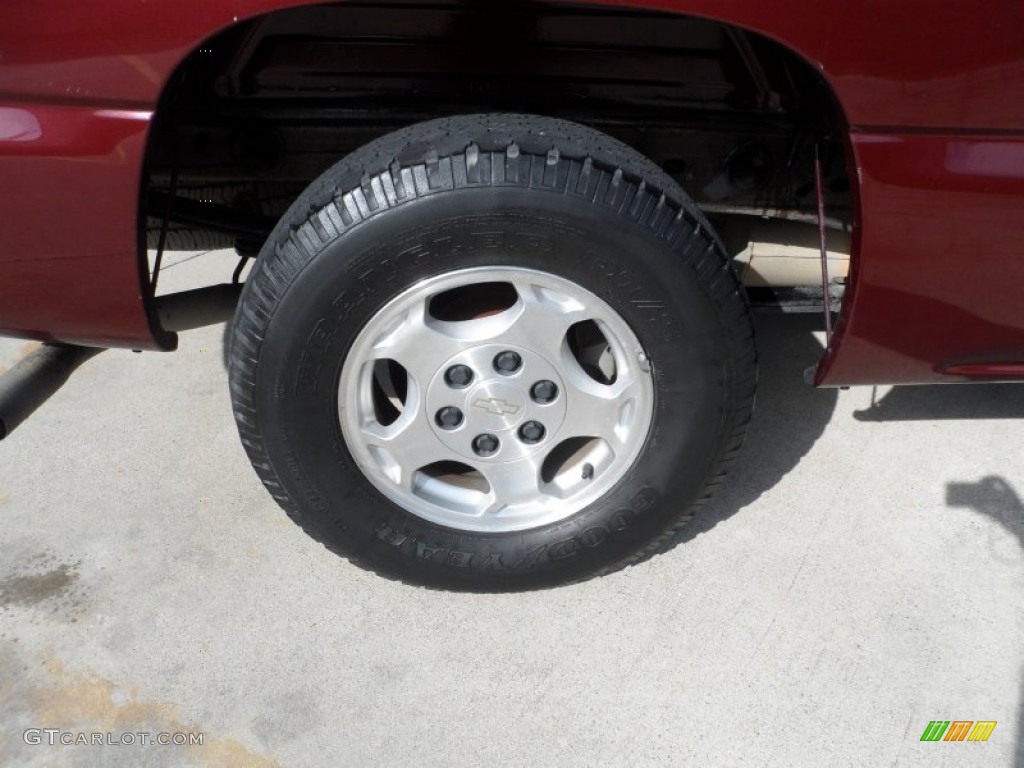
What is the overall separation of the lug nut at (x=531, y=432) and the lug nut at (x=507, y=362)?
0.49 feet

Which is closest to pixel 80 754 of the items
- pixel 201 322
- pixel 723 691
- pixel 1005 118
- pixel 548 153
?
pixel 201 322

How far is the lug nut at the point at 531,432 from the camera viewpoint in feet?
6.89

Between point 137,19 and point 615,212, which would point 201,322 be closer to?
point 137,19

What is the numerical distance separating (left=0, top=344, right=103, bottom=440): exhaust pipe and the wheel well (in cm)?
44

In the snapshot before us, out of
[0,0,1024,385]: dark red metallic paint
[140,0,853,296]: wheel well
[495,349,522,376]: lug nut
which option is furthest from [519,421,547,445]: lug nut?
[140,0,853,296]: wheel well

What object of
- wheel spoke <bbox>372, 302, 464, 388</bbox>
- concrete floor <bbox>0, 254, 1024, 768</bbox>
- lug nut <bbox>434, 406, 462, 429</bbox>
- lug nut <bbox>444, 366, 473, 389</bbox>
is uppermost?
wheel spoke <bbox>372, 302, 464, 388</bbox>

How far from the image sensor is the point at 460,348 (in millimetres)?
1979

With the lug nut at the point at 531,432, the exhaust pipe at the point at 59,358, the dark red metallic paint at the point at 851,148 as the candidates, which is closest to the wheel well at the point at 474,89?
the exhaust pipe at the point at 59,358

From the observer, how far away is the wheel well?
2.22 m

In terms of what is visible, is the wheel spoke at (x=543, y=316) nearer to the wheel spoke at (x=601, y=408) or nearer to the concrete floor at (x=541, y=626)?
the wheel spoke at (x=601, y=408)

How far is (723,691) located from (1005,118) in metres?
1.37

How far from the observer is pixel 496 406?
2.05m

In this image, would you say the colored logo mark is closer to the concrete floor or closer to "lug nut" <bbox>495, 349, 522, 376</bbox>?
the concrete floor

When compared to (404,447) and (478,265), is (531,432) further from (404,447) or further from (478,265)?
(478,265)
